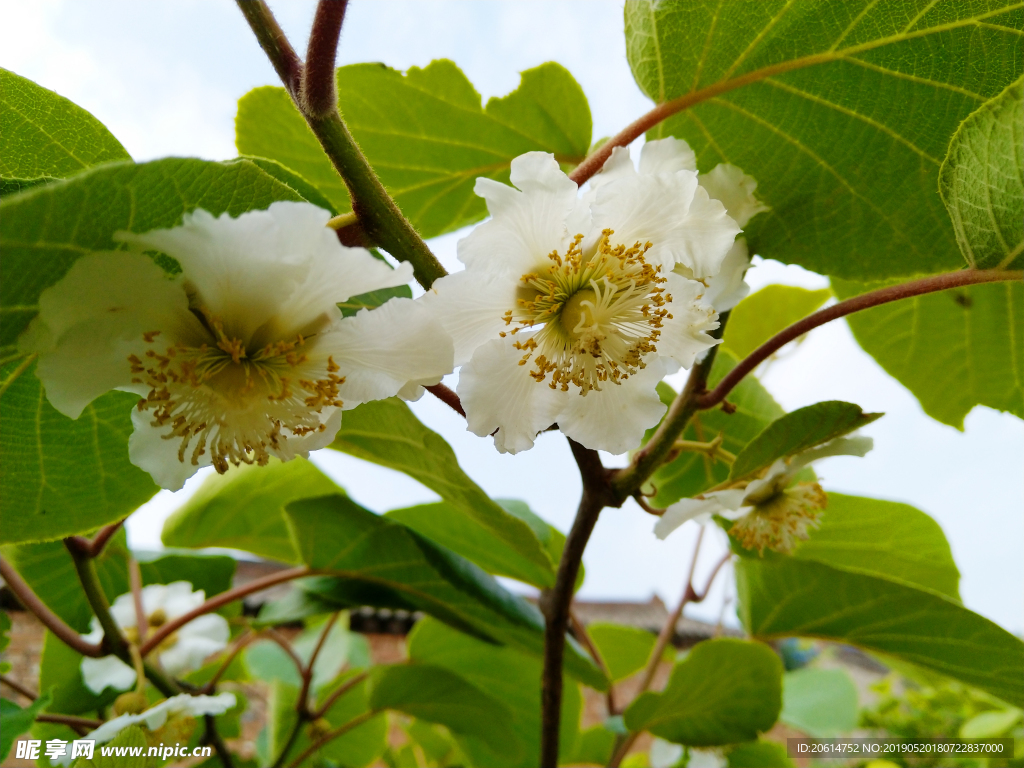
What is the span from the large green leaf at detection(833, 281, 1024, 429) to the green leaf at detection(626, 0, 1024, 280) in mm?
188

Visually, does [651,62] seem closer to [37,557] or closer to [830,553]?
[830,553]

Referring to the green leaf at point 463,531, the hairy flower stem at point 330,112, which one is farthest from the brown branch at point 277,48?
the green leaf at point 463,531

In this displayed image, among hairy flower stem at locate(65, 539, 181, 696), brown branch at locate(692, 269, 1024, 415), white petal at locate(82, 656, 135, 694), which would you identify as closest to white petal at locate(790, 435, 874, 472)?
brown branch at locate(692, 269, 1024, 415)

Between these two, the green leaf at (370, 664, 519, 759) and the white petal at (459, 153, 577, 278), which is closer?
the white petal at (459, 153, 577, 278)

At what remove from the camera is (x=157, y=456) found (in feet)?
1.94

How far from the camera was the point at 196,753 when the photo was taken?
0.88 metres

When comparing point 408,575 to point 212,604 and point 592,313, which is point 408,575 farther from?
point 592,313

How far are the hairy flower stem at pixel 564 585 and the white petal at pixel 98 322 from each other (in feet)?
1.20

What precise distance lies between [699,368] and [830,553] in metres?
0.60

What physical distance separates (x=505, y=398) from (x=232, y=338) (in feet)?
0.72

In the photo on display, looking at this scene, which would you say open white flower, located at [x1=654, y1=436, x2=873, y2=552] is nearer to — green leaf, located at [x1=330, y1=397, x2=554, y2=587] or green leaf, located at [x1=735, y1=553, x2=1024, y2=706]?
green leaf, located at [x1=735, y1=553, x2=1024, y2=706]

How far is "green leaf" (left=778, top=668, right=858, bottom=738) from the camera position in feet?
6.48

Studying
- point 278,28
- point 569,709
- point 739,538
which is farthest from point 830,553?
point 278,28

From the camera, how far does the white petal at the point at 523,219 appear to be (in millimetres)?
560
